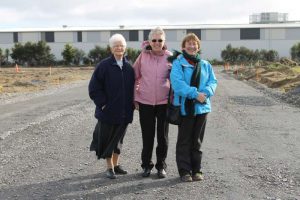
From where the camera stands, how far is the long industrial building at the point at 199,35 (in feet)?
281

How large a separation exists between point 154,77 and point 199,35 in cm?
8197

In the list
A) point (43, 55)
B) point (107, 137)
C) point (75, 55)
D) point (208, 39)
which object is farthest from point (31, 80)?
point (208, 39)

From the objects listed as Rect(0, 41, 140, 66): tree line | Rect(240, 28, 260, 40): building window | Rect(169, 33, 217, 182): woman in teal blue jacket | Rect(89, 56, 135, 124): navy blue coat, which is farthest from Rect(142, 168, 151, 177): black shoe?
Rect(240, 28, 260, 40): building window

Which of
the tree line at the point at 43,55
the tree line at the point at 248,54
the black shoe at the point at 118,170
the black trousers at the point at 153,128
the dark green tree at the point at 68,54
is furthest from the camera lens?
the tree line at the point at 248,54

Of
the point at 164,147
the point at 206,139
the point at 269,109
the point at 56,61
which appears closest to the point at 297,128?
the point at 206,139

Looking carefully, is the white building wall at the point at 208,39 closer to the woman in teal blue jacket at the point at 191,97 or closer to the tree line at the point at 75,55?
the tree line at the point at 75,55

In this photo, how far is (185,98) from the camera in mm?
6176

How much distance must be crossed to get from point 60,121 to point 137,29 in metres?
76.4

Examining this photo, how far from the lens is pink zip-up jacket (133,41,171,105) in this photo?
6.25m

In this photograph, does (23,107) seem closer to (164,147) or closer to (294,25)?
(164,147)

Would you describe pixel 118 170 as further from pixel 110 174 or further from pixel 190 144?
pixel 190 144

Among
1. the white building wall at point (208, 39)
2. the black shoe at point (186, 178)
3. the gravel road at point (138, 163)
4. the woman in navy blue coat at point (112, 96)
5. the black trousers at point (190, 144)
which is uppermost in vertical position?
the white building wall at point (208, 39)

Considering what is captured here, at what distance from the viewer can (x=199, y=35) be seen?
3425 inches

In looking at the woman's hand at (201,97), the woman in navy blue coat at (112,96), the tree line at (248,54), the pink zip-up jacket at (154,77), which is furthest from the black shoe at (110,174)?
the tree line at (248,54)
